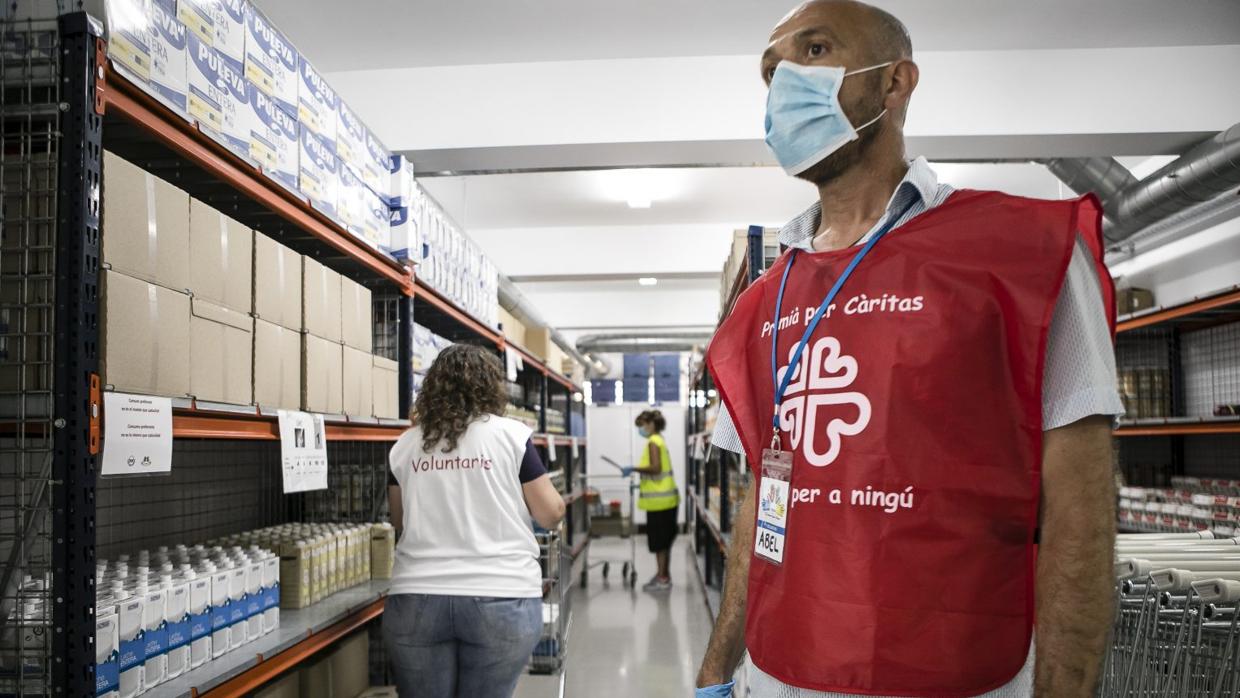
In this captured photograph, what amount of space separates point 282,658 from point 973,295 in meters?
2.20

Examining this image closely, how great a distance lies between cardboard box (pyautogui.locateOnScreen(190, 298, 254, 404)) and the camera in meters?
2.11

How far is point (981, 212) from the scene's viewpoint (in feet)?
3.99

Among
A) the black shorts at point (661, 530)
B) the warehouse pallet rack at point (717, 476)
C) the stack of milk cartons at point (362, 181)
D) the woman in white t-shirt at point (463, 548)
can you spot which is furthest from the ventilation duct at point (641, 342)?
the woman in white t-shirt at point (463, 548)

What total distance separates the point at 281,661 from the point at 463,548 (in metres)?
0.65

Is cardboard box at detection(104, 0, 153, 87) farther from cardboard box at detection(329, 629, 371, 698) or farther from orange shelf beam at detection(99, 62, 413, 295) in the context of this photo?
cardboard box at detection(329, 629, 371, 698)

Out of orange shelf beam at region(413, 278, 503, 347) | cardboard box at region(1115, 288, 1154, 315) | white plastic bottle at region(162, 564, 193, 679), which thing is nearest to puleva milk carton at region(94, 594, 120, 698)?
white plastic bottle at region(162, 564, 193, 679)

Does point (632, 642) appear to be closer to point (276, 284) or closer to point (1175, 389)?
point (1175, 389)

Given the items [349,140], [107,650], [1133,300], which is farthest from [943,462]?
[1133,300]

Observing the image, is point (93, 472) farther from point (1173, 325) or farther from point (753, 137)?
point (1173, 325)

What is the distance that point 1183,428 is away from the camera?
507 centimetres

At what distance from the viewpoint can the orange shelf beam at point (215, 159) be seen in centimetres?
180

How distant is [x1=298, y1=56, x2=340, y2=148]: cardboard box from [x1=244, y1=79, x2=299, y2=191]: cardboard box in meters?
0.10

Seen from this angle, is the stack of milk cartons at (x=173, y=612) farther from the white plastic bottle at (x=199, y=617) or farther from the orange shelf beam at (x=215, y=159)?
the orange shelf beam at (x=215, y=159)

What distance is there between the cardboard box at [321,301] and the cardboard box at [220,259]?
0.36 m
